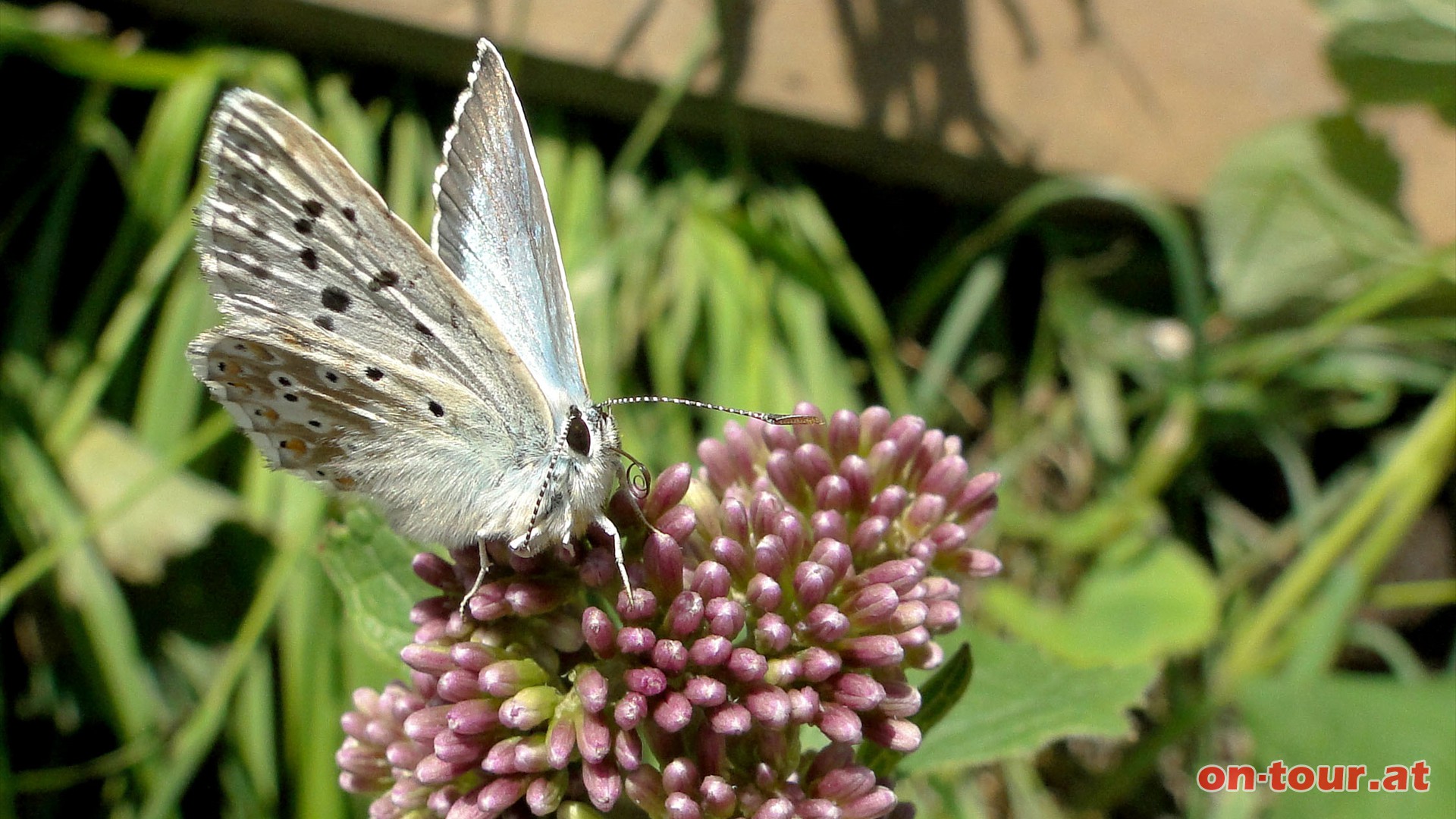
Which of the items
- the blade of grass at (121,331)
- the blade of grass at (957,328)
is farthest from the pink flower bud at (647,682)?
the blade of grass at (121,331)

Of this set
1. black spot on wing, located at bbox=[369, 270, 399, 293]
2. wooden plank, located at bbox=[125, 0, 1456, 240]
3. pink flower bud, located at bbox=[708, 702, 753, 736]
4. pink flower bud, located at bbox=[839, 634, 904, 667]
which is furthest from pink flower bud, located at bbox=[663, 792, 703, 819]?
wooden plank, located at bbox=[125, 0, 1456, 240]

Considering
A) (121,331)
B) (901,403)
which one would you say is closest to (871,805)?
(901,403)

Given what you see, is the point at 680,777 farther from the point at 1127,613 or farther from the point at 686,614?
the point at 1127,613

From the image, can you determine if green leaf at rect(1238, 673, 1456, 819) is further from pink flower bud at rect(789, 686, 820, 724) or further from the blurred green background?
pink flower bud at rect(789, 686, 820, 724)

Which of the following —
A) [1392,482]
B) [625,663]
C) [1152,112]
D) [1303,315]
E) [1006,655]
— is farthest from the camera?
[1152,112]

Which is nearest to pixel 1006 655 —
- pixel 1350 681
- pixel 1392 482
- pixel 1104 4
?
pixel 1350 681

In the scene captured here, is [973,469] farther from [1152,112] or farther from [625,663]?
[625,663]
